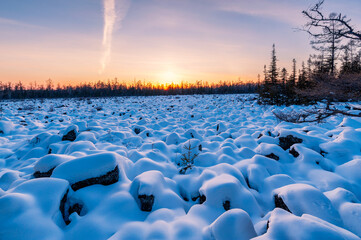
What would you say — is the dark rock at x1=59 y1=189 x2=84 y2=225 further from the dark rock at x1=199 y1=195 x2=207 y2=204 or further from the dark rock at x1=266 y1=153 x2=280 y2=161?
the dark rock at x1=266 y1=153 x2=280 y2=161

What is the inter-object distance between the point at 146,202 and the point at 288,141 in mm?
3688

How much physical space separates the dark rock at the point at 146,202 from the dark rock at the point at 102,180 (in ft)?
1.81

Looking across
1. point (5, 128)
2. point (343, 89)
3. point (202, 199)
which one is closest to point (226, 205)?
point (202, 199)

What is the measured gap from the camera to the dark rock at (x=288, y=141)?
415 centimetres

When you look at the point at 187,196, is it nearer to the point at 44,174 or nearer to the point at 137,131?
the point at 44,174

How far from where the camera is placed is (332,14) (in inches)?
228

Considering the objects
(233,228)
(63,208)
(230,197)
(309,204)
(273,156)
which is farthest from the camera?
(273,156)

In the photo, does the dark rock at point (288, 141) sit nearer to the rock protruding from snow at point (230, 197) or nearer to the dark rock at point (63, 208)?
the rock protruding from snow at point (230, 197)

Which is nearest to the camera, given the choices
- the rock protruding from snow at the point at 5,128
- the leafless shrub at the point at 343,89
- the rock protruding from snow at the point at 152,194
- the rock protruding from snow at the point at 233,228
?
the rock protruding from snow at the point at 233,228

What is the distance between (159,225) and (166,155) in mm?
2244

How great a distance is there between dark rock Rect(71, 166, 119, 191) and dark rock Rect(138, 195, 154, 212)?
553mm

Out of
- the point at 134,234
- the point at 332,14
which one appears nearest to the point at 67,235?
the point at 134,234

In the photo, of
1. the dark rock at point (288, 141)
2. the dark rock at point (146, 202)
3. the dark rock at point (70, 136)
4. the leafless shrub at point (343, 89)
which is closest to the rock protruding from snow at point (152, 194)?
the dark rock at point (146, 202)

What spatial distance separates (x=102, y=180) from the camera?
2445mm
